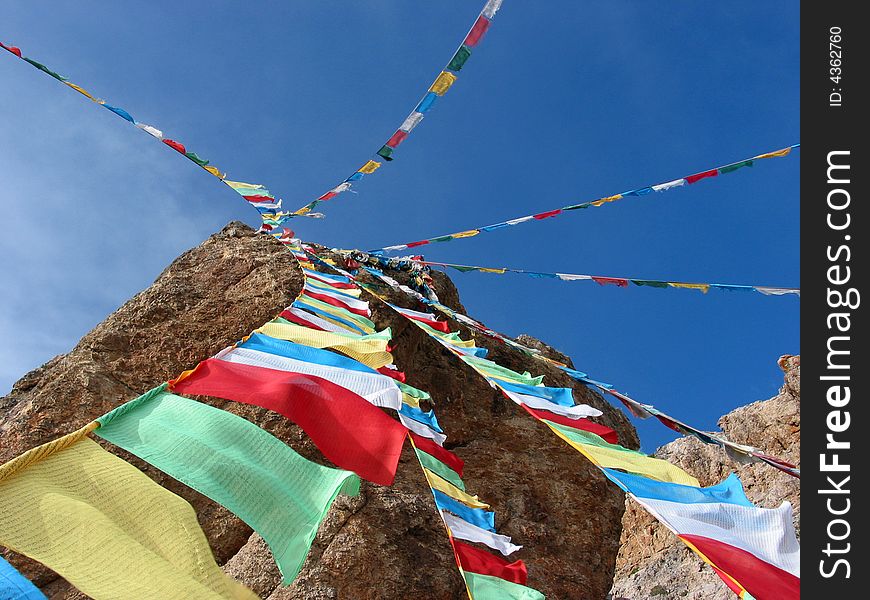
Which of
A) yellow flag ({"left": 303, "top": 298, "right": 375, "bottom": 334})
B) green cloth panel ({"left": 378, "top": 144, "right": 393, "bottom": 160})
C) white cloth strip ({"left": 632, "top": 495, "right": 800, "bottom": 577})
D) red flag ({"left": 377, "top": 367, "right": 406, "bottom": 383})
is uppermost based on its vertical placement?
green cloth panel ({"left": 378, "top": 144, "right": 393, "bottom": 160})

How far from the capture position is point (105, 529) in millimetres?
2652

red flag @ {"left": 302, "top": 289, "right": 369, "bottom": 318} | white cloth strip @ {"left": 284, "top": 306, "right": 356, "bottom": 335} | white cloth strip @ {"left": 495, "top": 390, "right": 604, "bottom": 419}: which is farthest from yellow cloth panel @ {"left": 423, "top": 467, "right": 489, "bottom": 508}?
red flag @ {"left": 302, "top": 289, "right": 369, "bottom": 318}

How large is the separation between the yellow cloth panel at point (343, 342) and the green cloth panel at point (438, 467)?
100 centimetres

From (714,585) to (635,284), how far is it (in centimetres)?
318

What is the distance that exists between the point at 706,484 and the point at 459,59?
19.5 ft

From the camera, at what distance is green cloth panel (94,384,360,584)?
2988 millimetres

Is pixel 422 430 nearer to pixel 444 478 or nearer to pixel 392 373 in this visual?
pixel 444 478

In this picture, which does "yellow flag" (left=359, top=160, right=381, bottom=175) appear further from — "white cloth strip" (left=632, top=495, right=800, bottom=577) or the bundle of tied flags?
"white cloth strip" (left=632, top=495, right=800, bottom=577)

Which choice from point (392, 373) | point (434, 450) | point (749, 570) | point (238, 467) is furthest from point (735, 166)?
point (238, 467)

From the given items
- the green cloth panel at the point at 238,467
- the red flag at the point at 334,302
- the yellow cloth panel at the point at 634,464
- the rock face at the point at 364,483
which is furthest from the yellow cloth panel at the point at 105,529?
the red flag at the point at 334,302

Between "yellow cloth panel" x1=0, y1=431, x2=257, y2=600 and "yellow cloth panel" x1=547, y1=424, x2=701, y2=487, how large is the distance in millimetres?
2140

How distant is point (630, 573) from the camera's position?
8188mm

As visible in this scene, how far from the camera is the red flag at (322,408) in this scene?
3.73m

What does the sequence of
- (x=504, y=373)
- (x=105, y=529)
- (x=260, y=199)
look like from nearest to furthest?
1. (x=105, y=529)
2. (x=504, y=373)
3. (x=260, y=199)
